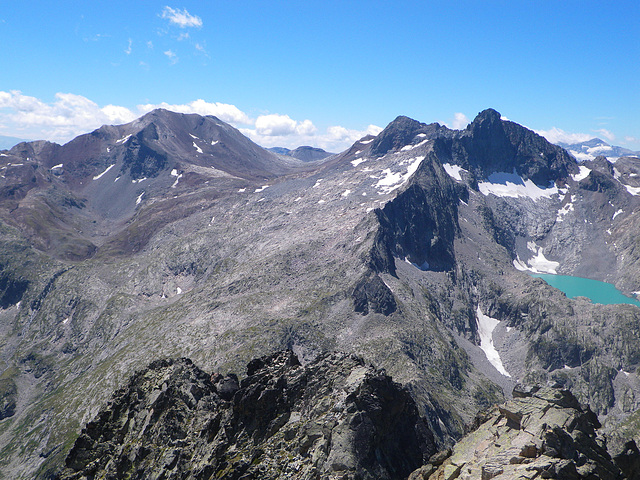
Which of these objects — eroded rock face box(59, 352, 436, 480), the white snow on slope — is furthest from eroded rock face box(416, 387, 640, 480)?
the white snow on slope

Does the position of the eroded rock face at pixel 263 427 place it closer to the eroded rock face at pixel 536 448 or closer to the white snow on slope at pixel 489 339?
the eroded rock face at pixel 536 448

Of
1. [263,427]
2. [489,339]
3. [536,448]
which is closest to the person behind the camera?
[536,448]

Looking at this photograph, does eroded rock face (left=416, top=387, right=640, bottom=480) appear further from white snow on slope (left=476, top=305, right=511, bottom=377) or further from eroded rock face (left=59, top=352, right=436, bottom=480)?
white snow on slope (left=476, top=305, right=511, bottom=377)

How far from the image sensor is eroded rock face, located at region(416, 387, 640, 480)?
2445 cm

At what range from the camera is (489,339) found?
617 feet

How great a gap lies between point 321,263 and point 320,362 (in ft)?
424

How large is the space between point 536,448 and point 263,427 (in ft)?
76.3

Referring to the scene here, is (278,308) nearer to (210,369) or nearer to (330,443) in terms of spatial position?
(210,369)

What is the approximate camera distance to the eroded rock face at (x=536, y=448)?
24453mm

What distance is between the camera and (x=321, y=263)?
173m

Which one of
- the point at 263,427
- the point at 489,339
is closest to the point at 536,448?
the point at 263,427

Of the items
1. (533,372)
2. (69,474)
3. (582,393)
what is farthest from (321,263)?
(69,474)

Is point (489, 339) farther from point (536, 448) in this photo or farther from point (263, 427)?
point (536, 448)

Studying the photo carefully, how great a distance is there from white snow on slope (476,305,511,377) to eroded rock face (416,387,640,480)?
13953cm
